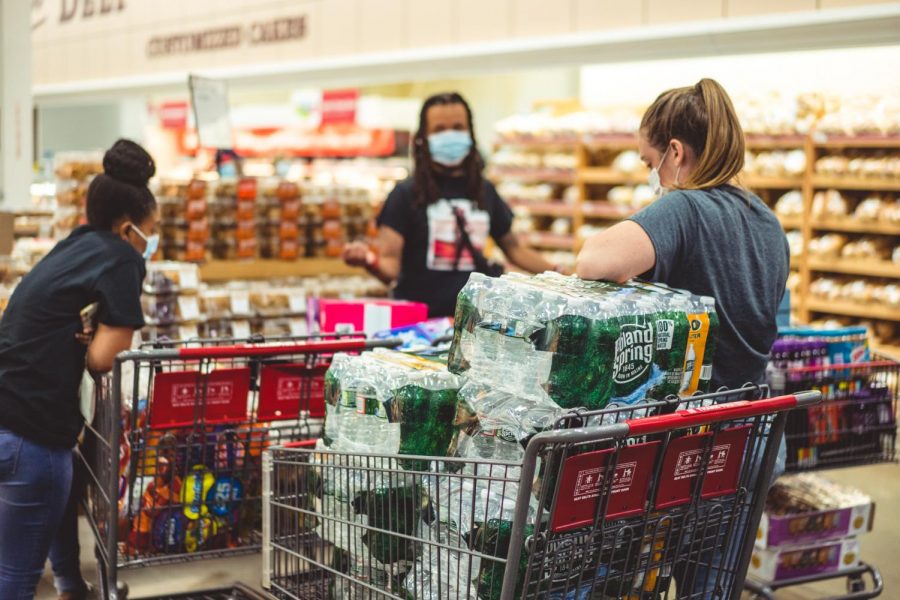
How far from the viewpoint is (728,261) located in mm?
2332

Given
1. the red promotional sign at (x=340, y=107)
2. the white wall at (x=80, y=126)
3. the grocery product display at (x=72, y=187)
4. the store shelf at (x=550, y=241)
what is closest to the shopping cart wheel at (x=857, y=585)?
the grocery product display at (x=72, y=187)

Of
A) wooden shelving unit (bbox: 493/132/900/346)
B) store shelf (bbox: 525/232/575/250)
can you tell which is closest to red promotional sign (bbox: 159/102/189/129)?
store shelf (bbox: 525/232/575/250)

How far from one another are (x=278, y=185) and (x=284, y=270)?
1.59 ft

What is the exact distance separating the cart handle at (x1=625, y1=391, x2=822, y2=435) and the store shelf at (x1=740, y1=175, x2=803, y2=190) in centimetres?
598

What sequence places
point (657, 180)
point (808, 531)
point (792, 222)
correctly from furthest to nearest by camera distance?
point (792, 222)
point (808, 531)
point (657, 180)

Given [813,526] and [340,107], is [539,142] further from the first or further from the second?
[813,526]

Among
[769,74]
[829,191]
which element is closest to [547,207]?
[769,74]

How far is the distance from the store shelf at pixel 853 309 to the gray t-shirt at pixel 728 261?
5.25 m

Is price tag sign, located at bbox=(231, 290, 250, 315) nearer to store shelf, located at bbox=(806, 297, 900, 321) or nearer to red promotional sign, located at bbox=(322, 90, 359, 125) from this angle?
store shelf, located at bbox=(806, 297, 900, 321)

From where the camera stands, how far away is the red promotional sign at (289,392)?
9.29 ft

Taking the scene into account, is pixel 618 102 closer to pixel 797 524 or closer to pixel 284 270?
pixel 284 270

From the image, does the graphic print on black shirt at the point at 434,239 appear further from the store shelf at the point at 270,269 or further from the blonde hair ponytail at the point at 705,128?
the blonde hair ponytail at the point at 705,128

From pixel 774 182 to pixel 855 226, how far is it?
70 centimetres

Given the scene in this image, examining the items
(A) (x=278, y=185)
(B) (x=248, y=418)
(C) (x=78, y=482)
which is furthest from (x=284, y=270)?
(B) (x=248, y=418)
